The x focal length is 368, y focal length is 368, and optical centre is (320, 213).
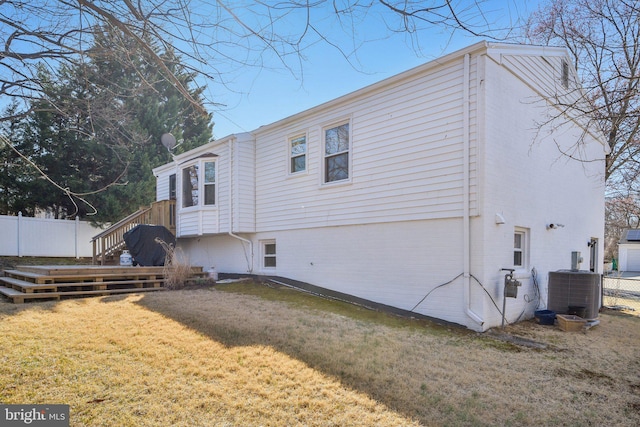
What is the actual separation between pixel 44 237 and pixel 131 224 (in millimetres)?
5705

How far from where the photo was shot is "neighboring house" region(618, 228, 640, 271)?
2827 cm

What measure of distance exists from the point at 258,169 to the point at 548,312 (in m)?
8.25

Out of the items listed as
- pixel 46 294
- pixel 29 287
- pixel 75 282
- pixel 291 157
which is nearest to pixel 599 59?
pixel 291 157

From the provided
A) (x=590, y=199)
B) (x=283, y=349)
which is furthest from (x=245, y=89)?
(x=590, y=199)

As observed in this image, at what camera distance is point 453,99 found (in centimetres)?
708

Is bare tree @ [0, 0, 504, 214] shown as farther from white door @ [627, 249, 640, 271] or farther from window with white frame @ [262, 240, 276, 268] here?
white door @ [627, 249, 640, 271]

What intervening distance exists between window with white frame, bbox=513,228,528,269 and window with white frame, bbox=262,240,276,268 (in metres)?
6.28

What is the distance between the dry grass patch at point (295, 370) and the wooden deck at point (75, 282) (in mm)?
1296

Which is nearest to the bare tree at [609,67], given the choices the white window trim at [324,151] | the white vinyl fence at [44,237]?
the white window trim at [324,151]

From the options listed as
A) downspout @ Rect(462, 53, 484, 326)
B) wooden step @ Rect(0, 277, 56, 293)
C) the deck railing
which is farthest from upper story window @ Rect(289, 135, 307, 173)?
wooden step @ Rect(0, 277, 56, 293)

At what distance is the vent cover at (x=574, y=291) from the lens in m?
7.48

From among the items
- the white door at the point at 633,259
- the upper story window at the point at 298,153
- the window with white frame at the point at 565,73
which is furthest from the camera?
the white door at the point at 633,259

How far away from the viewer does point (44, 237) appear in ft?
52.7

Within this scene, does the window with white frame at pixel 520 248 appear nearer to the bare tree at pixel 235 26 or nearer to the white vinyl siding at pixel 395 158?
the white vinyl siding at pixel 395 158
